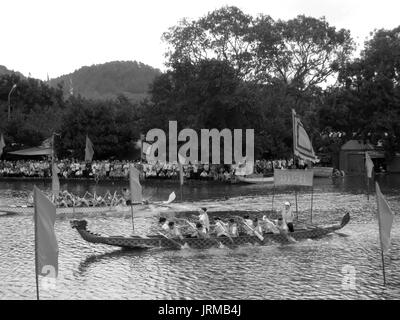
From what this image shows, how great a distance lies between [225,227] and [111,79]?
14421 cm

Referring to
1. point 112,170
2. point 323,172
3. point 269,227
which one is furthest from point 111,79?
point 269,227

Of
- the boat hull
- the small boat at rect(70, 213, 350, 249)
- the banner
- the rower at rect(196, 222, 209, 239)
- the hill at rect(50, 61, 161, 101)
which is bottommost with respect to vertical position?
the small boat at rect(70, 213, 350, 249)

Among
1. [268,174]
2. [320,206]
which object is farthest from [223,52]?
[320,206]

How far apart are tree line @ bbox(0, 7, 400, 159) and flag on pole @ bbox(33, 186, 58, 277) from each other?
42096 millimetres

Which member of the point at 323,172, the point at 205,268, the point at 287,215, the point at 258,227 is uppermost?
the point at 323,172

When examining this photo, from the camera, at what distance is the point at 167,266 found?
19219 mm

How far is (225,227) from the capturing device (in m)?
22.3

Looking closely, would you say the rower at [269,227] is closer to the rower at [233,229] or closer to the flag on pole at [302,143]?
the rower at [233,229]

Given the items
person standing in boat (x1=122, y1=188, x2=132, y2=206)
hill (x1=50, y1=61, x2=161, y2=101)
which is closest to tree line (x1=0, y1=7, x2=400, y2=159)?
person standing in boat (x1=122, y1=188, x2=132, y2=206)

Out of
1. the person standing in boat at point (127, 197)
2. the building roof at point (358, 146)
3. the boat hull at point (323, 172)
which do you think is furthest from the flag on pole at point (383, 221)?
the building roof at point (358, 146)

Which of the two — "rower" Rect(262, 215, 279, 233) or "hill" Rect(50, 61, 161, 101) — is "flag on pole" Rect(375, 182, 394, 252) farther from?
"hill" Rect(50, 61, 161, 101)

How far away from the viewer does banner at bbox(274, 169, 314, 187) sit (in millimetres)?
26031

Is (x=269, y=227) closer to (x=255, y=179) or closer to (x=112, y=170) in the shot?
(x=255, y=179)

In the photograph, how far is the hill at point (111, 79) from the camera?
507ft
